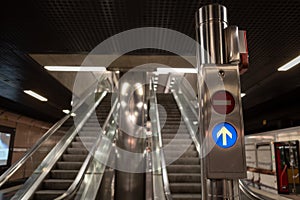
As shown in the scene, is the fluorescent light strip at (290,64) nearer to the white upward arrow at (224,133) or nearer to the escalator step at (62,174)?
the white upward arrow at (224,133)

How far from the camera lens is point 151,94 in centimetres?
936

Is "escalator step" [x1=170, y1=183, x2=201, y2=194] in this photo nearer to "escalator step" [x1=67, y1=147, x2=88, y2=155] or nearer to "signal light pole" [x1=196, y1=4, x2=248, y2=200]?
"escalator step" [x1=67, y1=147, x2=88, y2=155]

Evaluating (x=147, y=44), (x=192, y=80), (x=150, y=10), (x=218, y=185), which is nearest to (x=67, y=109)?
(x=192, y=80)

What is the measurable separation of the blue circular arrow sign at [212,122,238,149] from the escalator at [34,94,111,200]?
3.95m

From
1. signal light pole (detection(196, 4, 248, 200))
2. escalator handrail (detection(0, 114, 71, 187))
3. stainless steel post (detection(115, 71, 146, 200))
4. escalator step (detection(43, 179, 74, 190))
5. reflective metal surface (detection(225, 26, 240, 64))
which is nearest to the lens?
signal light pole (detection(196, 4, 248, 200))

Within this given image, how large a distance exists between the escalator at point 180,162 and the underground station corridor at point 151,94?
25 millimetres

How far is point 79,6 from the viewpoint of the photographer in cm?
279

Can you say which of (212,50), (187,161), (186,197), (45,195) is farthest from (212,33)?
(187,161)

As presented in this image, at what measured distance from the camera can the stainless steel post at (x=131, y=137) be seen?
5.91 metres

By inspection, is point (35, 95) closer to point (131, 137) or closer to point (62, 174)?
point (131, 137)

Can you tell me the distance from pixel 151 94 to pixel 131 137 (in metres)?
3.22

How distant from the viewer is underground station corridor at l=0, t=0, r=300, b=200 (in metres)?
1.24

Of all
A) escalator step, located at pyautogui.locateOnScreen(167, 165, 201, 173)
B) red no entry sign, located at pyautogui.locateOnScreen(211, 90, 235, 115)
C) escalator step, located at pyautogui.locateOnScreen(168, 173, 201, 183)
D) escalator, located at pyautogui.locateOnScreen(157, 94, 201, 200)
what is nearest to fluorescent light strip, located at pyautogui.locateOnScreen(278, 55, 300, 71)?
escalator, located at pyautogui.locateOnScreen(157, 94, 201, 200)

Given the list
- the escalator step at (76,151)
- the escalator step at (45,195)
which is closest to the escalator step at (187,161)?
the escalator step at (76,151)
